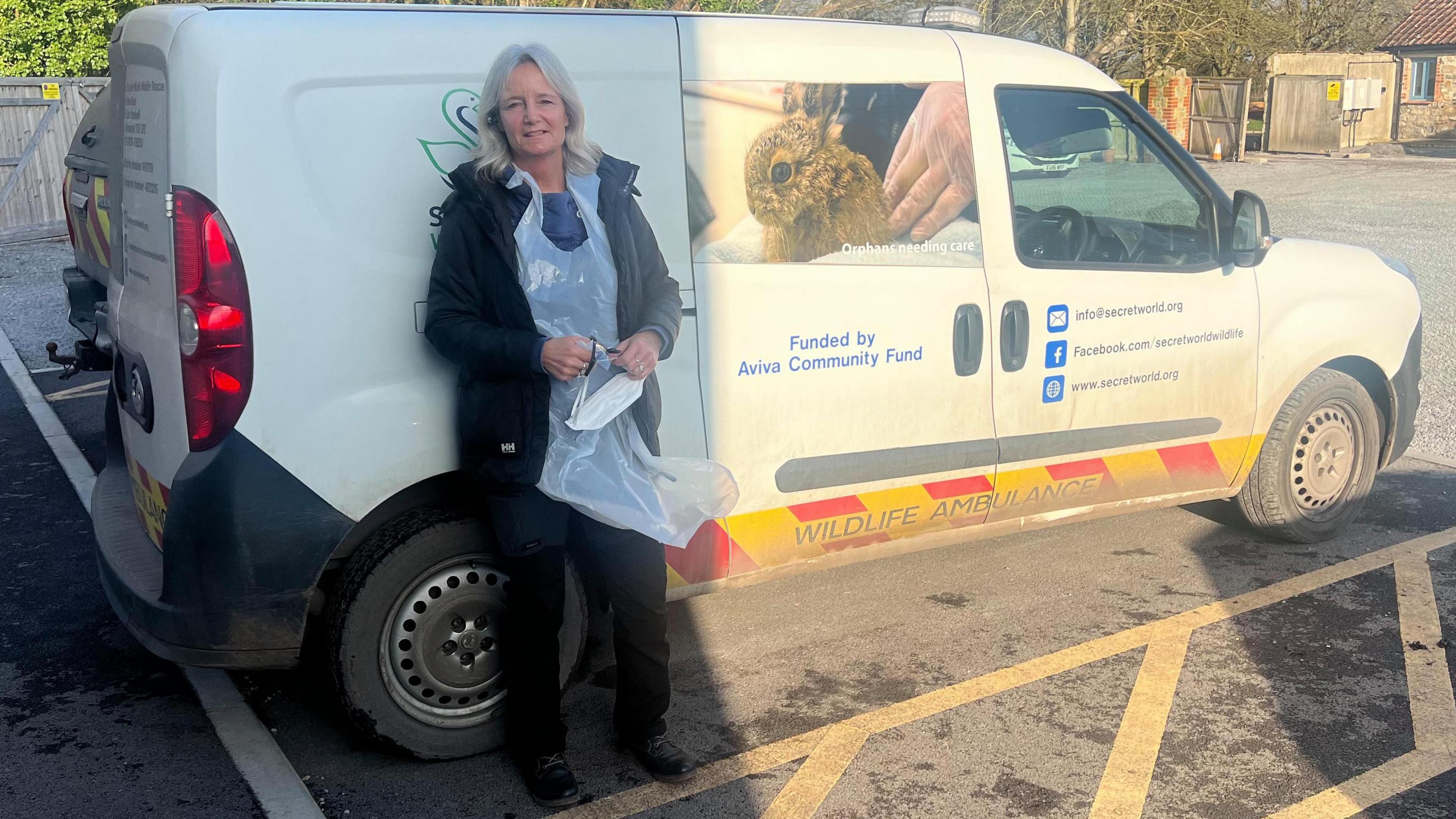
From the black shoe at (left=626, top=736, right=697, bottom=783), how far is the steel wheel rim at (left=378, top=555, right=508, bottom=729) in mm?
447

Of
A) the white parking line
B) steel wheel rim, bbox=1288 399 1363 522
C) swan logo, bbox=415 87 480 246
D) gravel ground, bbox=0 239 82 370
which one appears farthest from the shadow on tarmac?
gravel ground, bbox=0 239 82 370

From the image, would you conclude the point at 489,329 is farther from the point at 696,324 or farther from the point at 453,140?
the point at 696,324

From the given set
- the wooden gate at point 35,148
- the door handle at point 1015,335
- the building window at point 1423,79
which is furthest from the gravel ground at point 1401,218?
the wooden gate at point 35,148

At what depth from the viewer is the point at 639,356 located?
3182 millimetres

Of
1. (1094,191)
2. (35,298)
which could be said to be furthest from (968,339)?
(35,298)

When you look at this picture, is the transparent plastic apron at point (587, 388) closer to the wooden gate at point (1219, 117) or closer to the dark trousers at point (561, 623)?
the dark trousers at point (561, 623)

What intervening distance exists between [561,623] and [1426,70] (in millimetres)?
45879

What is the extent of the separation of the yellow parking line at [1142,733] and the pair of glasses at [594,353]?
169 cm

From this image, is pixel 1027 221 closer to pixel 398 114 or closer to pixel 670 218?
pixel 670 218

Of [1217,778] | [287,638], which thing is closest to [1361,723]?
[1217,778]

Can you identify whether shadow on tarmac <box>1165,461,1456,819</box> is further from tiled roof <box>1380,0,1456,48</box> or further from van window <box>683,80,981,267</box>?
tiled roof <box>1380,0,1456,48</box>

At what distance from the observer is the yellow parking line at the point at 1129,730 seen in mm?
3340

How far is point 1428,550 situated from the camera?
16.9 feet

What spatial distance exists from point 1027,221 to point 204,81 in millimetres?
2582
